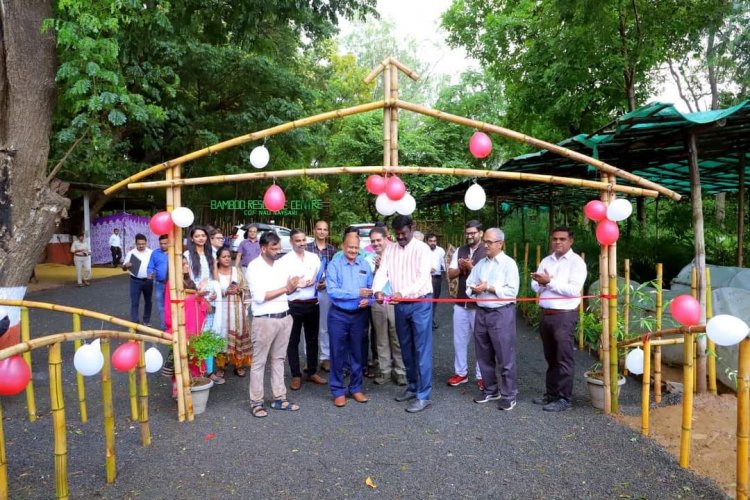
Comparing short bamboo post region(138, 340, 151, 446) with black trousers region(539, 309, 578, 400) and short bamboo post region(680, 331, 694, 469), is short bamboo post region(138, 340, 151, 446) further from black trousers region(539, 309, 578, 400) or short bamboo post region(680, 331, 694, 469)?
short bamboo post region(680, 331, 694, 469)

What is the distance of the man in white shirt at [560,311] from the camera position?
13.8 feet

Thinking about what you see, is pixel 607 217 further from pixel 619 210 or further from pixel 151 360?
pixel 151 360

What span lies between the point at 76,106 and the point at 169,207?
2446 millimetres

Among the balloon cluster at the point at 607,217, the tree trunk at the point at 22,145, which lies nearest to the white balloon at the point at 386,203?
the balloon cluster at the point at 607,217

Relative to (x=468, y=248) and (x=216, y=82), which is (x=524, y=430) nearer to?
(x=468, y=248)

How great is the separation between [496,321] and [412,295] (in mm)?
789

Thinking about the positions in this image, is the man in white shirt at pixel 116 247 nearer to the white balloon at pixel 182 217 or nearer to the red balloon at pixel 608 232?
the white balloon at pixel 182 217

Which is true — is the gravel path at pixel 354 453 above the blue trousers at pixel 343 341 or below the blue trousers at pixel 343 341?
below

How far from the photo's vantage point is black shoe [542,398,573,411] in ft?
14.1

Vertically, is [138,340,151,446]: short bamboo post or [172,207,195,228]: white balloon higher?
[172,207,195,228]: white balloon

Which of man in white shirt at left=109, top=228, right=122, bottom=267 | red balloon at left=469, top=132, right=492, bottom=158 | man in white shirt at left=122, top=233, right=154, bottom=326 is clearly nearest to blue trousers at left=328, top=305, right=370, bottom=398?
red balloon at left=469, top=132, right=492, bottom=158

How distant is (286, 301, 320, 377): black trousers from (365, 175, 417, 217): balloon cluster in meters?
1.32

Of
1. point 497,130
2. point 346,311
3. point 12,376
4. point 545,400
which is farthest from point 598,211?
point 12,376

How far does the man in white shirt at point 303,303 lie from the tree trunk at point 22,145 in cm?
253
